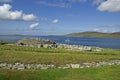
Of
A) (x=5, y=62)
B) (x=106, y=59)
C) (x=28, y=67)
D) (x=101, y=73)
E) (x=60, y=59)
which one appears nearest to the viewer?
(x=101, y=73)

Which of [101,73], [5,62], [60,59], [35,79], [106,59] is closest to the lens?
[35,79]

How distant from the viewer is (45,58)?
54594mm

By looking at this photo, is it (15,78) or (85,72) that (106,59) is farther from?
(15,78)

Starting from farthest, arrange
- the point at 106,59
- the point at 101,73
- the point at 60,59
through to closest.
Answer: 1. the point at 106,59
2. the point at 60,59
3. the point at 101,73

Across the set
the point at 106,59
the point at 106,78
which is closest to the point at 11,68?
the point at 106,78

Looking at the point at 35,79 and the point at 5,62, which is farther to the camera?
the point at 5,62

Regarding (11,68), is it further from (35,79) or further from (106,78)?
(106,78)

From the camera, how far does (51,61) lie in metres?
52.5

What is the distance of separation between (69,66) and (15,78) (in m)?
14.3

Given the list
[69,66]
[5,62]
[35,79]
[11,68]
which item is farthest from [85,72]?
[5,62]

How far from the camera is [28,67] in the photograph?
151ft

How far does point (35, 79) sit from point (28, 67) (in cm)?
943

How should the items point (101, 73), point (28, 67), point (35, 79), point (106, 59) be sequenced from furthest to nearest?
1. point (106, 59)
2. point (28, 67)
3. point (101, 73)
4. point (35, 79)

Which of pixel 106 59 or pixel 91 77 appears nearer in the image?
pixel 91 77
